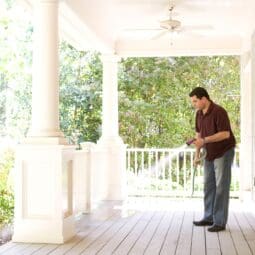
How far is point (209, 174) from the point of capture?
17.6 feet

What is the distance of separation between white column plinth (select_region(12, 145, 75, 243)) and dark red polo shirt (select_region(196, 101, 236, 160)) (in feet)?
5.02

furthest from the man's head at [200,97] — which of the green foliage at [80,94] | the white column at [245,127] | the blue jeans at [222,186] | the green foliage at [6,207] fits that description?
the green foliage at [80,94]

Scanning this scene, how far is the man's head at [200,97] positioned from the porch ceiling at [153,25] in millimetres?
1525

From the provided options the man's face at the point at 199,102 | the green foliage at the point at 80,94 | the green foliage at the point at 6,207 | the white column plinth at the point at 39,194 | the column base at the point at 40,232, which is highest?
the green foliage at the point at 80,94

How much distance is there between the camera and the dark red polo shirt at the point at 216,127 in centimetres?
511

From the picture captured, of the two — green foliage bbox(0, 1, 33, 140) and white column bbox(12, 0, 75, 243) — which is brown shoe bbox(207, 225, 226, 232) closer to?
white column bbox(12, 0, 75, 243)

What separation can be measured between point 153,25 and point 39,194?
3810 mm

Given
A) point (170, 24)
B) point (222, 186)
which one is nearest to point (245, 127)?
point (170, 24)

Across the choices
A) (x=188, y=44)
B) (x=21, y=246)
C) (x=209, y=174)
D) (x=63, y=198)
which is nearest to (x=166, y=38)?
(x=188, y=44)

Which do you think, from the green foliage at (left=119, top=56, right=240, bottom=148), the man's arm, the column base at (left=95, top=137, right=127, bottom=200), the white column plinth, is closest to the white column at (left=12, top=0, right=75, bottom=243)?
the white column plinth

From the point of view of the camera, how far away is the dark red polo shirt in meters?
5.11

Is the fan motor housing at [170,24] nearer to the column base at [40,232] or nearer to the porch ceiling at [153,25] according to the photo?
the porch ceiling at [153,25]

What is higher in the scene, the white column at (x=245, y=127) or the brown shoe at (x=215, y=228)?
the white column at (x=245, y=127)

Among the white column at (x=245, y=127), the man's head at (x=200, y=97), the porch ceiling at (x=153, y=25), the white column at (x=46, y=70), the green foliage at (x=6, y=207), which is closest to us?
the white column at (x=46, y=70)
